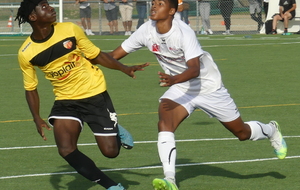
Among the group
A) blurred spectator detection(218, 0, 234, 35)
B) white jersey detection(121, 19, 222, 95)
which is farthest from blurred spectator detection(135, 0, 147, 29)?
white jersey detection(121, 19, 222, 95)

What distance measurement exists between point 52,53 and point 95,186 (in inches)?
63.6

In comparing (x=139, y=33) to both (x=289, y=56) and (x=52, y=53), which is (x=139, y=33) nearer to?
(x=52, y=53)

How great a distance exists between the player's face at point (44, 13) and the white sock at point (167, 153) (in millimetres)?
1600

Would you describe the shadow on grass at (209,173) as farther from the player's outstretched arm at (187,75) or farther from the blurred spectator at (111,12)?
the blurred spectator at (111,12)

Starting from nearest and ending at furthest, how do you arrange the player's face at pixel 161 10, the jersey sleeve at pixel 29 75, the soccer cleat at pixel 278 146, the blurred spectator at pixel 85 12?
the jersey sleeve at pixel 29 75 < the player's face at pixel 161 10 < the soccer cleat at pixel 278 146 < the blurred spectator at pixel 85 12

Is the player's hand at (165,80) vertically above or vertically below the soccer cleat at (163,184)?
above

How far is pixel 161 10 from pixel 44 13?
1.18m

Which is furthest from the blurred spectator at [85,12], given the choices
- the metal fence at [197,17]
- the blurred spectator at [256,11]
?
the blurred spectator at [256,11]

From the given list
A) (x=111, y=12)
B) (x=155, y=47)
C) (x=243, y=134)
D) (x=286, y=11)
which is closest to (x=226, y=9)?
(x=286, y=11)

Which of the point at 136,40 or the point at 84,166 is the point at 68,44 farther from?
the point at 84,166

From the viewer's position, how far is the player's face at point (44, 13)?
7.35 m

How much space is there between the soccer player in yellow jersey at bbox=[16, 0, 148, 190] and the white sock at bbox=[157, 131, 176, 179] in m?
0.49

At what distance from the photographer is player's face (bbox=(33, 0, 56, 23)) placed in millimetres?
7352

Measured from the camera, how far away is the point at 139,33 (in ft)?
26.4
